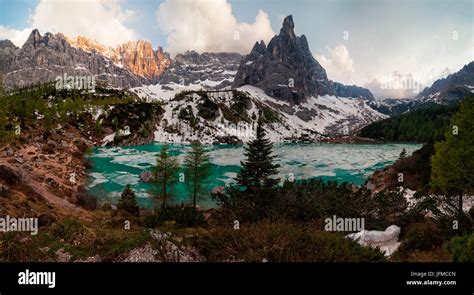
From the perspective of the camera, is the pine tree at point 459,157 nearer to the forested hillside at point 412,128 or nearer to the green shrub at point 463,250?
the green shrub at point 463,250

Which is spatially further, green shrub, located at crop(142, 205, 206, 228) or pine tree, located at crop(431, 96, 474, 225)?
green shrub, located at crop(142, 205, 206, 228)

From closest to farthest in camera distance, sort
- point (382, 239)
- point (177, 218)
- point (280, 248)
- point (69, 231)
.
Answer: point (280, 248) < point (69, 231) < point (382, 239) < point (177, 218)

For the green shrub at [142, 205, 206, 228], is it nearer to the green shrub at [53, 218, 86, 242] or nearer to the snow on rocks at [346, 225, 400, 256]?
the green shrub at [53, 218, 86, 242]

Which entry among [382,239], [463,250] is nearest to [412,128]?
[382,239]

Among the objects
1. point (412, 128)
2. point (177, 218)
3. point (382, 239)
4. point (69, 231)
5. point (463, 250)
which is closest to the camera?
point (463, 250)

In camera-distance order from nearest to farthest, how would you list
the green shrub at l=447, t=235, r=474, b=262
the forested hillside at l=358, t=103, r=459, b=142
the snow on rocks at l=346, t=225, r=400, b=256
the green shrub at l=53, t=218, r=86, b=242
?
the green shrub at l=447, t=235, r=474, b=262 → the green shrub at l=53, t=218, r=86, b=242 → the snow on rocks at l=346, t=225, r=400, b=256 → the forested hillside at l=358, t=103, r=459, b=142

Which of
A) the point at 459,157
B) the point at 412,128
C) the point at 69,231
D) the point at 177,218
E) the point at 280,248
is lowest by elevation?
the point at 177,218

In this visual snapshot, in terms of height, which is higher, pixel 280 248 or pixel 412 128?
pixel 412 128

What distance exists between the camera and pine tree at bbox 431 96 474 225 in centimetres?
2003

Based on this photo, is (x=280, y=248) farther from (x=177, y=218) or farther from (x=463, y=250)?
(x=177, y=218)

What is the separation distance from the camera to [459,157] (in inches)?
805

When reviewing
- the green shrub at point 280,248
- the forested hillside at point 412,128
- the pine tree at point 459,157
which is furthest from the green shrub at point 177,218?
the forested hillside at point 412,128

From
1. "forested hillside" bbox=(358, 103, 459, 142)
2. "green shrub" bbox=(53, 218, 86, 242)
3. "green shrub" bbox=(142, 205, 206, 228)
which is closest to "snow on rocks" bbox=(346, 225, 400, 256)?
"green shrub" bbox=(142, 205, 206, 228)

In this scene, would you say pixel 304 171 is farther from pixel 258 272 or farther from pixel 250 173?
pixel 258 272
